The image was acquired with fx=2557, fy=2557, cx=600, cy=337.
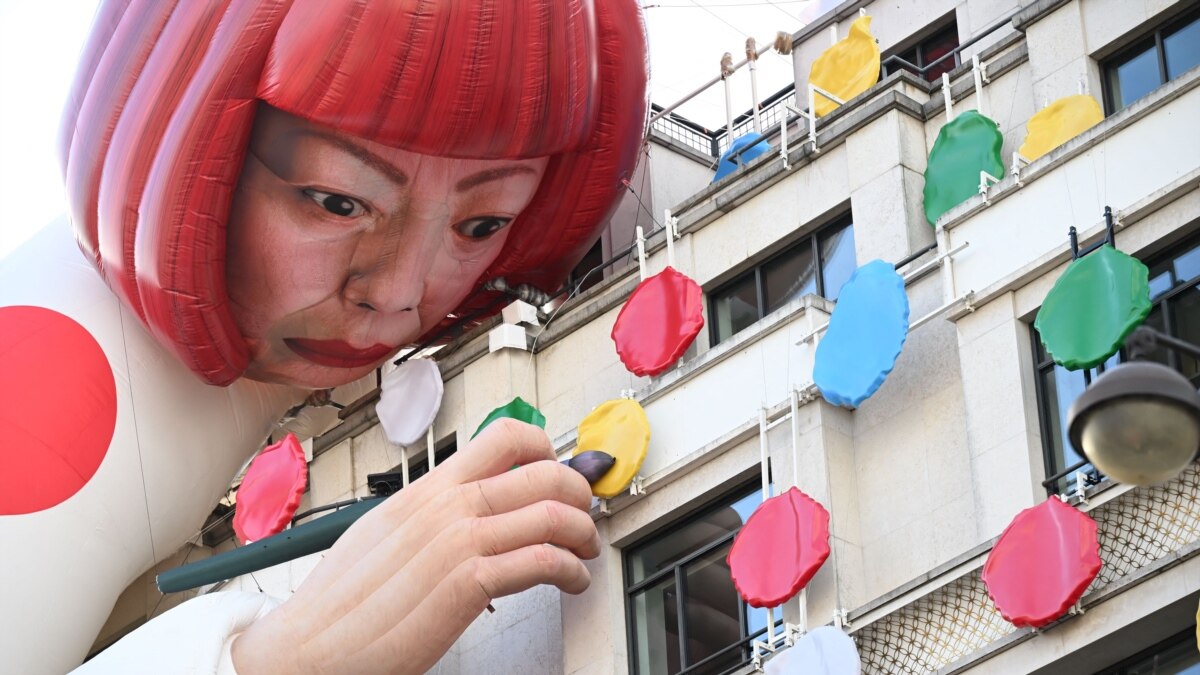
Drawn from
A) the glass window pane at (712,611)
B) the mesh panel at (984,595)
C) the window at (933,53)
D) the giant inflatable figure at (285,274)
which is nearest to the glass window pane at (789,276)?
the giant inflatable figure at (285,274)

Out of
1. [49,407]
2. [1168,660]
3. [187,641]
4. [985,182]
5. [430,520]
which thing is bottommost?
[1168,660]

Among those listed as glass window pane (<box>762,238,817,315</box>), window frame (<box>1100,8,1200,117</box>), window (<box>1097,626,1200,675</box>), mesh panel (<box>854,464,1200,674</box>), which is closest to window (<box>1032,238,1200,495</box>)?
mesh panel (<box>854,464,1200,674</box>)

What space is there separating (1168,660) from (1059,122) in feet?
15.0

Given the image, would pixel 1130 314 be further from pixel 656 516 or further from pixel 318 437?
pixel 318 437

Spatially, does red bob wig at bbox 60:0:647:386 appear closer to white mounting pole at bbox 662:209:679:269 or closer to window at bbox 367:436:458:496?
white mounting pole at bbox 662:209:679:269

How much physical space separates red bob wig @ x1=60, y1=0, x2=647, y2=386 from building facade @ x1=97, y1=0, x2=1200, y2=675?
1677mm

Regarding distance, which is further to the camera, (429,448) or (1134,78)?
(429,448)

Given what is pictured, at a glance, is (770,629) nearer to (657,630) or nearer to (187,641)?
(657,630)

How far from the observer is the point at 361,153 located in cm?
1934

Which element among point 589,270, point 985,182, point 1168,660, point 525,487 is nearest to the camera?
point 1168,660

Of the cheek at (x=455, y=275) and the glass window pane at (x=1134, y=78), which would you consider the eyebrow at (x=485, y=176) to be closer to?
the cheek at (x=455, y=275)

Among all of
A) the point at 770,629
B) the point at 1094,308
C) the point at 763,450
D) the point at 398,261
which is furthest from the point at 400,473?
the point at 1094,308

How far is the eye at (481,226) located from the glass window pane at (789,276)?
2.30 meters

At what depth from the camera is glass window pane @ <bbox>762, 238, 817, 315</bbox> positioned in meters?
20.8
